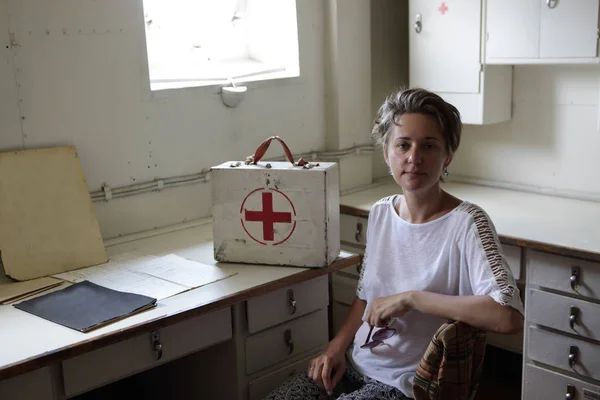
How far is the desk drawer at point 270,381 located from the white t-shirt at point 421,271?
1.27 ft

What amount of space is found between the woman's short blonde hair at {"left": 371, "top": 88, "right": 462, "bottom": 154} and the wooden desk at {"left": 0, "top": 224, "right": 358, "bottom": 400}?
612mm

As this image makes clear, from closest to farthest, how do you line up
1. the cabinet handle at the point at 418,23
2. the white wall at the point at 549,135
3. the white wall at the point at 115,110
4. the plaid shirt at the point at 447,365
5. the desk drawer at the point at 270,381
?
the plaid shirt at the point at 447,365
the desk drawer at the point at 270,381
the white wall at the point at 115,110
the white wall at the point at 549,135
the cabinet handle at the point at 418,23

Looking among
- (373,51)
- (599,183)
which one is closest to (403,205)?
(599,183)

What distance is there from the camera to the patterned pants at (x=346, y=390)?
5.93 feet

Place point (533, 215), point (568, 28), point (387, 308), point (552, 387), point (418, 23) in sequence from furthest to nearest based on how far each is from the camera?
point (418, 23) < point (533, 215) < point (568, 28) < point (552, 387) < point (387, 308)

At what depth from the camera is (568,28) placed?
2762 millimetres

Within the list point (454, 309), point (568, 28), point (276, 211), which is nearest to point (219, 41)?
point (276, 211)

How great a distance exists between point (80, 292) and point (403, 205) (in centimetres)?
94

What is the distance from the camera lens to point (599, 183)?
306 centimetres

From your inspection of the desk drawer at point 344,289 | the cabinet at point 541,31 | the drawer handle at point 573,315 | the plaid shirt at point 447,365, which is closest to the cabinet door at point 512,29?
the cabinet at point 541,31

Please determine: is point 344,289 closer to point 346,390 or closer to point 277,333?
point 277,333

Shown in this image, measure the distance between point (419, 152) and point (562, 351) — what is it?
1.13 m

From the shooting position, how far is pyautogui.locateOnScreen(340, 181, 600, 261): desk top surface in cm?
248

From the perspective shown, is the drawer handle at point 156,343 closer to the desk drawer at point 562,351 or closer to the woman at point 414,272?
the woman at point 414,272
